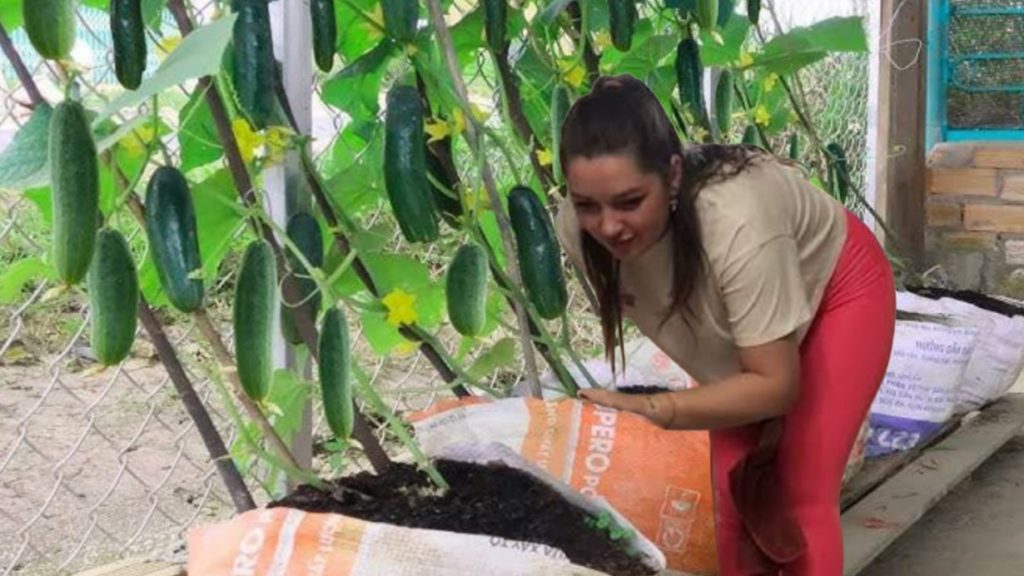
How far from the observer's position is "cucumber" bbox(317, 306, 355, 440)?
1.65 metres

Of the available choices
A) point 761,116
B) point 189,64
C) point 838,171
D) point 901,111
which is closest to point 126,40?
point 189,64

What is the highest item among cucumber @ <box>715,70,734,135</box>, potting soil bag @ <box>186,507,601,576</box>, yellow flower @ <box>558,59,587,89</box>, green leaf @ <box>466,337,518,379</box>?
yellow flower @ <box>558,59,587,89</box>

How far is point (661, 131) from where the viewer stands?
66.9 inches

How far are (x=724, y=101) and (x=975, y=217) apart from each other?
83.2 inches

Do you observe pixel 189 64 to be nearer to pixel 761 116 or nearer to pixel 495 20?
pixel 495 20

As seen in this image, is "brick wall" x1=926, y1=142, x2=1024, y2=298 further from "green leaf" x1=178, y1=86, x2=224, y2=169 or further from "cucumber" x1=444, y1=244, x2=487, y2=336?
"green leaf" x1=178, y1=86, x2=224, y2=169

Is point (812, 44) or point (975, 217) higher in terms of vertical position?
point (812, 44)

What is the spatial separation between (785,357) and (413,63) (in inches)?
24.0

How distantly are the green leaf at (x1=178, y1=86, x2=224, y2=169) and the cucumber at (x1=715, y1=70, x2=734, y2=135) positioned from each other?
4.22 ft

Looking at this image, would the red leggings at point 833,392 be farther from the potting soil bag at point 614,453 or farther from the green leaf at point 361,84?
the green leaf at point 361,84

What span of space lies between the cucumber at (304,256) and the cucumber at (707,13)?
805 mm

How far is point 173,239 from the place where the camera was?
1.54 metres

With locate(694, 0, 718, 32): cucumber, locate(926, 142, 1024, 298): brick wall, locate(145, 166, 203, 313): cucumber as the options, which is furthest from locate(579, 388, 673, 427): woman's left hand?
locate(926, 142, 1024, 298): brick wall

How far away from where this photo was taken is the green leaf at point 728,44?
280 cm
